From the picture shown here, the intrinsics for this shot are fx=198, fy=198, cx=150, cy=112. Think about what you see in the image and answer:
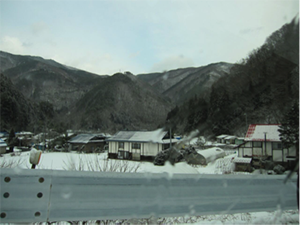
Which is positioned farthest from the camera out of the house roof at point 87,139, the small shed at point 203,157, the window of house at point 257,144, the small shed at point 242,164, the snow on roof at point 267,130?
the house roof at point 87,139

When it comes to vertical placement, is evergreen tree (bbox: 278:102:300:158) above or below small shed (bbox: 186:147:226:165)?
above

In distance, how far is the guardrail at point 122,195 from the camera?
1188 mm

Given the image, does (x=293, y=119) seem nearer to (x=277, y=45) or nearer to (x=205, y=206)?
(x=277, y=45)

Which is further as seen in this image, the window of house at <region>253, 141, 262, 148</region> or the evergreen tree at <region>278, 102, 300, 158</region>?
the window of house at <region>253, 141, 262, 148</region>

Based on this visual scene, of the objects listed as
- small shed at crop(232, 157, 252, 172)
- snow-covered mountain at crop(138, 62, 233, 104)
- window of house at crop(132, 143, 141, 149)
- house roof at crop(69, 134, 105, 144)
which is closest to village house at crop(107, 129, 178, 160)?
window of house at crop(132, 143, 141, 149)

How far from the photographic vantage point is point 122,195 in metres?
1.27

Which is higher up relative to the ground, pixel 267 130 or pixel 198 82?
pixel 198 82

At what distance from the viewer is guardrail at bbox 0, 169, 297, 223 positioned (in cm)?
119

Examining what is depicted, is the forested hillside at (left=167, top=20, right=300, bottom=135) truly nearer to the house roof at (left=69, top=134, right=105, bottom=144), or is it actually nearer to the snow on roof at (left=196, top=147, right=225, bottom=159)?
the snow on roof at (left=196, top=147, right=225, bottom=159)

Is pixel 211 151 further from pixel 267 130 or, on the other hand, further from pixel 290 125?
pixel 290 125

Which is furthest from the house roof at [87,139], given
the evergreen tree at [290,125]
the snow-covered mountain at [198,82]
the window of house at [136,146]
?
the evergreen tree at [290,125]

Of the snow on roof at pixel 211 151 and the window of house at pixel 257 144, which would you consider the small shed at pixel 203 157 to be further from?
the window of house at pixel 257 144

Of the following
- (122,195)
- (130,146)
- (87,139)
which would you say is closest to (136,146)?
(130,146)

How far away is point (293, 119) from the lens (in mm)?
1185
